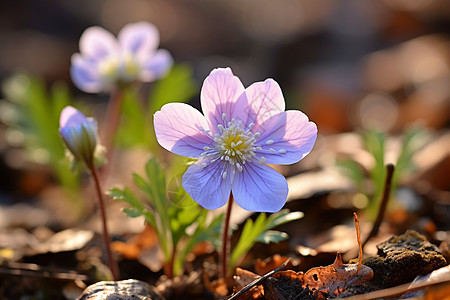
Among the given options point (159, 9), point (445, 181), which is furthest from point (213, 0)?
point (445, 181)

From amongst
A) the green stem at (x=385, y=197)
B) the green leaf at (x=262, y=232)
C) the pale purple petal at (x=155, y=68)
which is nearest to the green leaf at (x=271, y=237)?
the green leaf at (x=262, y=232)

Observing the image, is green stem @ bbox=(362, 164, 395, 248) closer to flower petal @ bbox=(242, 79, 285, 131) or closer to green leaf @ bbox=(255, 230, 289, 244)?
green leaf @ bbox=(255, 230, 289, 244)

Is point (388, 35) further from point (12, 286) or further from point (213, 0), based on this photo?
point (12, 286)

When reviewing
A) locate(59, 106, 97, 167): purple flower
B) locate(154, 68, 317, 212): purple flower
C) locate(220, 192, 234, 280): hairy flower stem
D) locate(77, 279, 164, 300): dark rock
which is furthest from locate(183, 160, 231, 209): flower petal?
locate(59, 106, 97, 167): purple flower

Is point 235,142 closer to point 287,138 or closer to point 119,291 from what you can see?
point 287,138

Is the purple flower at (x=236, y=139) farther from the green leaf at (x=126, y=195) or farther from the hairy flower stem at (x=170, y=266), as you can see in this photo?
the hairy flower stem at (x=170, y=266)

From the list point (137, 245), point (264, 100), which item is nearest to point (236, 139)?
point (264, 100)
